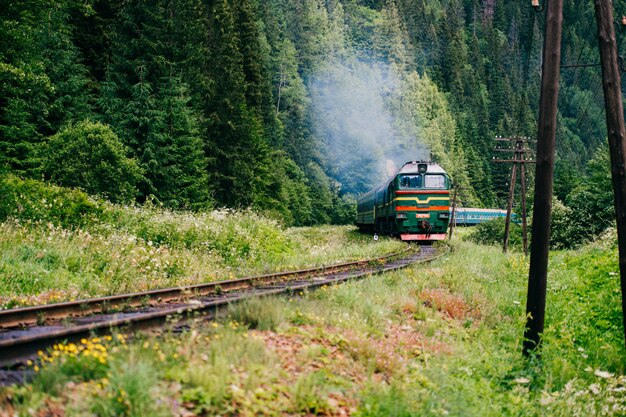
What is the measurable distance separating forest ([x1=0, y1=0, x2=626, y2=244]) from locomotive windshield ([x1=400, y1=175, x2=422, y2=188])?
1230 centimetres

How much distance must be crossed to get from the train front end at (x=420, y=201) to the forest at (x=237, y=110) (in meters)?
12.2

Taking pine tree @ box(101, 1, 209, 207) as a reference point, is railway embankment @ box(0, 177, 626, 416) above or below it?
below

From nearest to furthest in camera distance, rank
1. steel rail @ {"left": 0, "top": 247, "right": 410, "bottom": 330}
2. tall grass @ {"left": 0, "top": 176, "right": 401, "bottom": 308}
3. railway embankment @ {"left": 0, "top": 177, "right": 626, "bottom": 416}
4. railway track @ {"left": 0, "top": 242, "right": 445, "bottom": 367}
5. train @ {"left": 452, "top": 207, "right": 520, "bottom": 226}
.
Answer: railway embankment @ {"left": 0, "top": 177, "right": 626, "bottom": 416}
railway track @ {"left": 0, "top": 242, "right": 445, "bottom": 367}
steel rail @ {"left": 0, "top": 247, "right": 410, "bottom": 330}
tall grass @ {"left": 0, "top": 176, "right": 401, "bottom": 308}
train @ {"left": 452, "top": 207, "right": 520, "bottom": 226}

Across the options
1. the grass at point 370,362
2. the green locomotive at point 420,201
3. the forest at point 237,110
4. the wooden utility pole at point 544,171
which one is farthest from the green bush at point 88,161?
the wooden utility pole at point 544,171

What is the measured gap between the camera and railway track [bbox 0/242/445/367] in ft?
19.7

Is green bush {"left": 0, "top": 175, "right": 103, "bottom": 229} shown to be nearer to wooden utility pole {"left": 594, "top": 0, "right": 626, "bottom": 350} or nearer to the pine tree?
wooden utility pole {"left": 594, "top": 0, "right": 626, "bottom": 350}

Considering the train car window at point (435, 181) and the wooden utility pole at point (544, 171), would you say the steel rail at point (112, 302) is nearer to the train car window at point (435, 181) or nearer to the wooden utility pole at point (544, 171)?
the wooden utility pole at point (544, 171)

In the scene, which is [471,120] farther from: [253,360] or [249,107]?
[253,360]

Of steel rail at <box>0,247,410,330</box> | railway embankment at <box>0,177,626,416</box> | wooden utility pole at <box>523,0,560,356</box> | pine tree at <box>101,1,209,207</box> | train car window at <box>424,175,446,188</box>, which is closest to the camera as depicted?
railway embankment at <box>0,177,626,416</box>

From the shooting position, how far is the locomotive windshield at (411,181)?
28.4 metres

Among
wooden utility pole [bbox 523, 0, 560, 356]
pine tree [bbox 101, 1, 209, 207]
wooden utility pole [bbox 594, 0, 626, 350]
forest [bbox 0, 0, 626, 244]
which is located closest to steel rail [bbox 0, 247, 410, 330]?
wooden utility pole [bbox 523, 0, 560, 356]

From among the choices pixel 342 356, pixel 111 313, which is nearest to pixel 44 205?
pixel 111 313

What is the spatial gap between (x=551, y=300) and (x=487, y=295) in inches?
82.9

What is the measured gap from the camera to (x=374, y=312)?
29.5 ft
